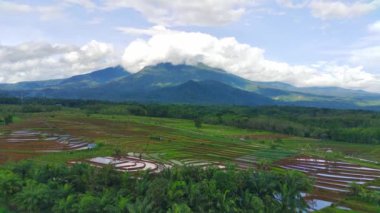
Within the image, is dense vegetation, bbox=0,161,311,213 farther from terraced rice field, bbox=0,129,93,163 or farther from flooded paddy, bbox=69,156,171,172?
terraced rice field, bbox=0,129,93,163

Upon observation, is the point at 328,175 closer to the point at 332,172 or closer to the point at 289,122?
the point at 332,172

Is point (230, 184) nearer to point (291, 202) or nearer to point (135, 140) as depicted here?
point (291, 202)

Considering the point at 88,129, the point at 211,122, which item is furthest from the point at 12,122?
the point at 211,122

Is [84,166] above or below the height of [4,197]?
above

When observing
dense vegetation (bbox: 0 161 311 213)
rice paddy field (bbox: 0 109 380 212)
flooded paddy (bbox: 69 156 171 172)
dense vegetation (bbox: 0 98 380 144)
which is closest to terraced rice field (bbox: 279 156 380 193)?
rice paddy field (bbox: 0 109 380 212)

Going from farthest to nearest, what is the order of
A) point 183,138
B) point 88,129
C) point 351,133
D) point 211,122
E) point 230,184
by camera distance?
point 211,122
point 351,133
point 88,129
point 183,138
point 230,184

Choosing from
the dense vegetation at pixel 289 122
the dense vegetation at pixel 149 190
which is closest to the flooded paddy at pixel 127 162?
the dense vegetation at pixel 149 190

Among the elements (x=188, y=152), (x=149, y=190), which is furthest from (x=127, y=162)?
(x=149, y=190)
